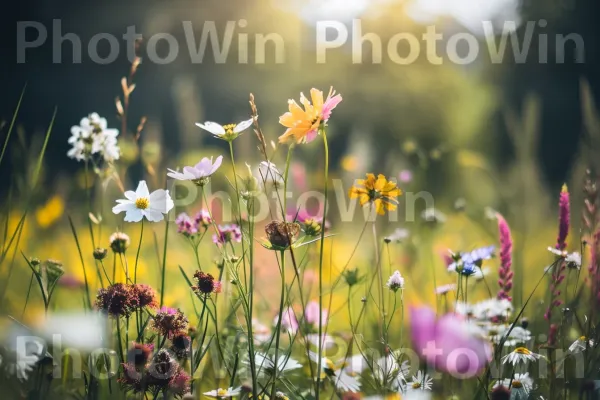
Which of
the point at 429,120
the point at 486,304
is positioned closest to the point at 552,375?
the point at 486,304

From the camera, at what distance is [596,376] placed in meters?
0.86

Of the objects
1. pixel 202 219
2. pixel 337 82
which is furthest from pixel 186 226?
pixel 337 82

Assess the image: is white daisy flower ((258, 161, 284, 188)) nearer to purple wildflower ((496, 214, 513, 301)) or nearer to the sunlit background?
purple wildflower ((496, 214, 513, 301))

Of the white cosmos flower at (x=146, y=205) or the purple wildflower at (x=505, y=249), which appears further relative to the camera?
the purple wildflower at (x=505, y=249)

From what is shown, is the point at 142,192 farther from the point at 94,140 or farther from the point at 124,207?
the point at 94,140

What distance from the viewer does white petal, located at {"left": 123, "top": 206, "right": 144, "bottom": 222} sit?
735mm

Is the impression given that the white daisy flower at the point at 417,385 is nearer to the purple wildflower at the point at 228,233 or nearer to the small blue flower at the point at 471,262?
the small blue flower at the point at 471,262

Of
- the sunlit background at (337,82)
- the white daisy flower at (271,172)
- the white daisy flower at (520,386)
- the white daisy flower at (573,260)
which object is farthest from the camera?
Answer: the sunlit background at (337,82)

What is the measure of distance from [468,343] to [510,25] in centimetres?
132

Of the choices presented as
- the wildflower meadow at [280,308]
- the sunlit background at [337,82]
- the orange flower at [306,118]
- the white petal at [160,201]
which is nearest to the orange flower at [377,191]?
the wildflower meadow at [280,308]

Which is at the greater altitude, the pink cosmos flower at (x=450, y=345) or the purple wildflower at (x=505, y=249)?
the purple wildflower at (x=505, y=249)

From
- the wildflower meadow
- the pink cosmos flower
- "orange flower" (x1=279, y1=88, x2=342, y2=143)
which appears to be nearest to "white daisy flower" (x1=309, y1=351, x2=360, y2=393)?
the wildflower meadow

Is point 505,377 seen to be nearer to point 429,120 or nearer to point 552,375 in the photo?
point 552,375

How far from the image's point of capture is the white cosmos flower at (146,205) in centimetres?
73
